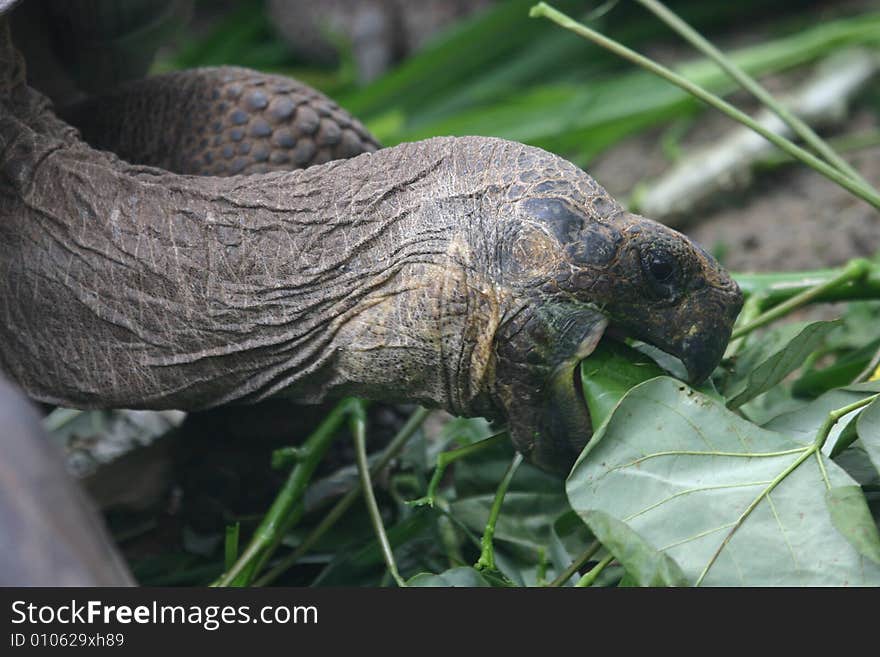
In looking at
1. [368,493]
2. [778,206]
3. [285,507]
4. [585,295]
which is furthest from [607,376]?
[778,206]

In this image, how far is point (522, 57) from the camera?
3.79 metres

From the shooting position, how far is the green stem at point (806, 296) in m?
1.71

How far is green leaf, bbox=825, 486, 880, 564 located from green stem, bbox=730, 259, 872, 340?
1.52ft

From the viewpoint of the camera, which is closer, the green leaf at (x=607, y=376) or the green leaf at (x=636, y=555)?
the green leaf at (x=636, y=555)

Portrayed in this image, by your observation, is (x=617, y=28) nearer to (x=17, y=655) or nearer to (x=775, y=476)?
(x=775, y=476)

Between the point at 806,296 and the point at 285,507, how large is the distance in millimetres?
835

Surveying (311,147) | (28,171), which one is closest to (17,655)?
(28,171)

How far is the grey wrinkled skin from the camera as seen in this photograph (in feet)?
4.29

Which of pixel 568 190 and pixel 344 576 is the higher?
pixel 568 190

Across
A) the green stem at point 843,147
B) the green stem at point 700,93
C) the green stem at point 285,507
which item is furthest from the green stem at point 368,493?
the green stem at point 843,147

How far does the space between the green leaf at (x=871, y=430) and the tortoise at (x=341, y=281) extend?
0.18 m

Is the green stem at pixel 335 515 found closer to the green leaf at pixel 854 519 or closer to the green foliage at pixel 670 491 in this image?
the green foliage at pixel 670 491

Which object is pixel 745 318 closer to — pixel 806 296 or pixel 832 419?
pixel 806 296

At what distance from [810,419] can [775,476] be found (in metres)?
0.19
